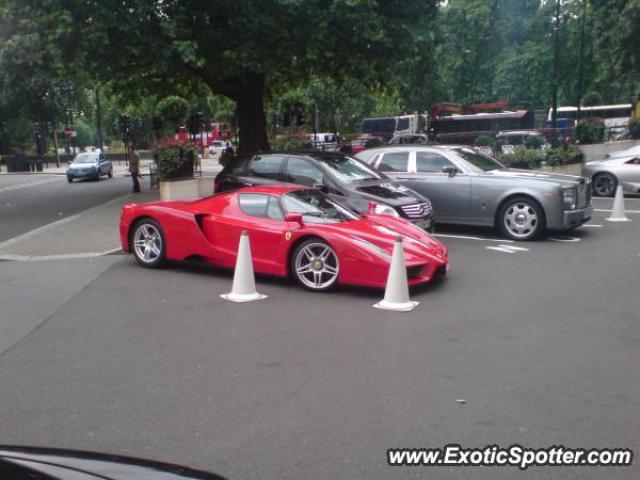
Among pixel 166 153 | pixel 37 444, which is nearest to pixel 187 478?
pixel 37 444

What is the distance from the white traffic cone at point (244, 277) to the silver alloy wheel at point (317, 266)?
2.12 feet

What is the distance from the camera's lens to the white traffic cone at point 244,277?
7629mm

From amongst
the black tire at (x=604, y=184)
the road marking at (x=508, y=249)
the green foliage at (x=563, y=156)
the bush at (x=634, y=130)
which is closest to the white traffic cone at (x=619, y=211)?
the road marking at (x=508, y=249)

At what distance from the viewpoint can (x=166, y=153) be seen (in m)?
15.7

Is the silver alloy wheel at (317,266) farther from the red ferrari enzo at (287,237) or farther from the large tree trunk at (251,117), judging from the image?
the large tree trunk at (251,117)

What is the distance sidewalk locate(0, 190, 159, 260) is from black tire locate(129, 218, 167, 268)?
61.4 inches

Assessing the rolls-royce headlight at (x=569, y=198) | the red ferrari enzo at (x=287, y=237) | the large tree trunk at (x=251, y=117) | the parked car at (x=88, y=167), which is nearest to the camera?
the red ferrari enzo at (x=287, y=237)

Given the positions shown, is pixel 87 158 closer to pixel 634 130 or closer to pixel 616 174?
pixel 616 174

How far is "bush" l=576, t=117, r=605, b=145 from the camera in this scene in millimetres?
29438

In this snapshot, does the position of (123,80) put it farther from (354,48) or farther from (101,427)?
(101,427)

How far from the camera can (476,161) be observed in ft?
41.5

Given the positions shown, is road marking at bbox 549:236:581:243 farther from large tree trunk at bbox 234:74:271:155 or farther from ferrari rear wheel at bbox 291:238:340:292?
large tree trunk at bbox 234:74:271:155

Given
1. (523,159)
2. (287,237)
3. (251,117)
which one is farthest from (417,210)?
(523,159)

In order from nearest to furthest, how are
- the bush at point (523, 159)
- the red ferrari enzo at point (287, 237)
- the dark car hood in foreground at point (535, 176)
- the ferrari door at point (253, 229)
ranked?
the red ferrari enzo at point (287, 237), the ferrari door at point (253, 229), the dark car hood in foreground at point (535, 176), the bush at point (523, 159)
